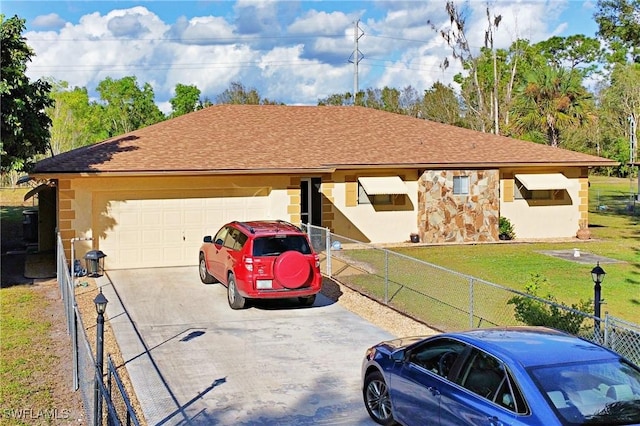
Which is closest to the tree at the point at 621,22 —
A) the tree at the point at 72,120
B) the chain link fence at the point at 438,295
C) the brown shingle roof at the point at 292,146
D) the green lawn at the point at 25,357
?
the brown shingle roof at the point at 292,146

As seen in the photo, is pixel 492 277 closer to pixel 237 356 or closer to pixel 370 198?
pixel 370 198

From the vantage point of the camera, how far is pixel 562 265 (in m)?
19.7

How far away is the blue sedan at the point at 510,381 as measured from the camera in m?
5.39

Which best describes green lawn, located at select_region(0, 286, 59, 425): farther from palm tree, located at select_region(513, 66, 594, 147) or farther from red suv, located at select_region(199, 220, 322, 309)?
palm tree, located at select_region(513, 66, 594, 147)

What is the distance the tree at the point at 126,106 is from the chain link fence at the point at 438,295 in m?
59.2

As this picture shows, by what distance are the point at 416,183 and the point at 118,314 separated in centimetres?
1350

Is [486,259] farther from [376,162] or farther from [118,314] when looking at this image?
[118,314]

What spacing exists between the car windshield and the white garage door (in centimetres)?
1476

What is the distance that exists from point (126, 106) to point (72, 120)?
1161 centimetres

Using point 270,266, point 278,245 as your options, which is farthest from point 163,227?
point 270,266

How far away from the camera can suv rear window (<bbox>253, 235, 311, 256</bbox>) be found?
13.2m

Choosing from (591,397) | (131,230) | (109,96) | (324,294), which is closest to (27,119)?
(131,230)

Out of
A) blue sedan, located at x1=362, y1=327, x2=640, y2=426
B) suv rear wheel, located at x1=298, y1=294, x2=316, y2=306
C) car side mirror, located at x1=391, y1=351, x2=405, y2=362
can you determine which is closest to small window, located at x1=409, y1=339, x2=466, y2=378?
blue sedan, located at x1=362, y1=327, x2=640, y2=426

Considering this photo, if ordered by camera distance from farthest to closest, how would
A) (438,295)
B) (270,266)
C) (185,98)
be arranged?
(185,98), (438,295), (270,266)
